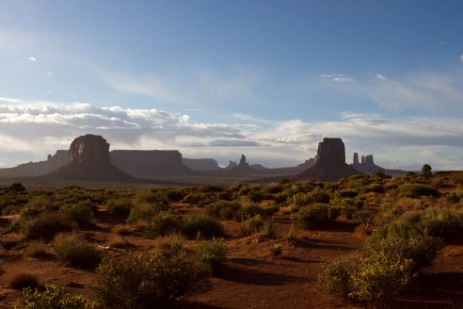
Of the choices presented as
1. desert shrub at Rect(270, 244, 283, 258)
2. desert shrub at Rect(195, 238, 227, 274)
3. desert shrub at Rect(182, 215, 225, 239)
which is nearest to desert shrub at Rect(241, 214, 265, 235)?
desert shrub at Rect(182, 215, 225, 239)

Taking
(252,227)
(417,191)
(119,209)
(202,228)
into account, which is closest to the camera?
(252,227)

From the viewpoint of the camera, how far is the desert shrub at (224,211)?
20641 mm

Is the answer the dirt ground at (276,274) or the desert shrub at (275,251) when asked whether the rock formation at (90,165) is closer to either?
the dirt ground at (276,274)

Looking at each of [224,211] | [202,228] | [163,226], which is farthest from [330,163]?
[163,226]

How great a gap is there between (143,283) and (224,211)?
45.0 feet

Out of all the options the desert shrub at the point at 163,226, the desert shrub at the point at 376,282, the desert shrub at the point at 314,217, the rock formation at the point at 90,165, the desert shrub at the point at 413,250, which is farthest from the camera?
the rock formation at the point at 90,165

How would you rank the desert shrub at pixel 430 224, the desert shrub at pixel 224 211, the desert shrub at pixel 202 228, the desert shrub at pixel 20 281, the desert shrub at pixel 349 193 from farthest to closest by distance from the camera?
the desert shrub at pixel 349 193 < the desert shrub at pixel 224 211 < the desert shrub at pixel 202 228 < the desert shrub at pixel 430 224 < the desert shrub at pixel 20 281

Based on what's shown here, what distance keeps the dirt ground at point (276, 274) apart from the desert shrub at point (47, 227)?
75.2 inches

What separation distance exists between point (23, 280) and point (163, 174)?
186 metres

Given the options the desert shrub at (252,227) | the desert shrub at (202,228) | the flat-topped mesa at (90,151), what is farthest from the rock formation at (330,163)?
the desert shrub at (202,228)

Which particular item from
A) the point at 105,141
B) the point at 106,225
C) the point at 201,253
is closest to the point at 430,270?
the point at 201,253

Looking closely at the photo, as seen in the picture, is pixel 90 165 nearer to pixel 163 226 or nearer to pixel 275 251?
pixel 163 226

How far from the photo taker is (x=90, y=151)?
16050 centimetres

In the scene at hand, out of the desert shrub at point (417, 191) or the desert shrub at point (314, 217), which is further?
the desert shrub at point (417, 191)
